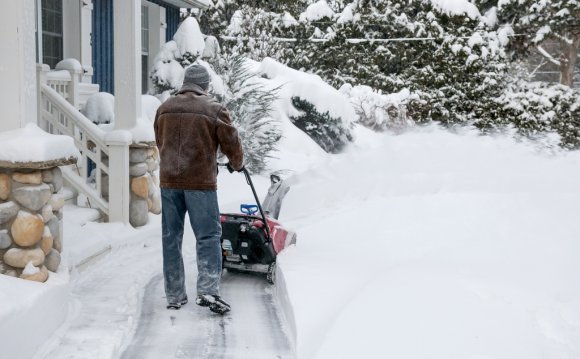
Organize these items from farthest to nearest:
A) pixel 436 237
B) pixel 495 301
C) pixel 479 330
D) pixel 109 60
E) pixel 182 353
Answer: pixel 109 60
pixel 436 237
pixel 495 301
pixel 479 330
pixel 182 353

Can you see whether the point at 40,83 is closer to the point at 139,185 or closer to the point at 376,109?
the point at 139,185

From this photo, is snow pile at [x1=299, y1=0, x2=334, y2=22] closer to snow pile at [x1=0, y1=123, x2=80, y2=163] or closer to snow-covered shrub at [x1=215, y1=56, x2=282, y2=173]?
snow-covered shrub at [x1=215, y1=56, x2=282, y2=173]

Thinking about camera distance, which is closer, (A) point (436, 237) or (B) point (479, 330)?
(B) point (479, 330)

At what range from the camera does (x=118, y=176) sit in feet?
22.9

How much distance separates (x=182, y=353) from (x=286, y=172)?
7.52 m

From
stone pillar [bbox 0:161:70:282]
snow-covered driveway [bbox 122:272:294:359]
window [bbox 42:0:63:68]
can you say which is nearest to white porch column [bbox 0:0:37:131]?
stone pillar [bbox 0:161:70:282]

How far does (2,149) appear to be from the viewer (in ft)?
13.7

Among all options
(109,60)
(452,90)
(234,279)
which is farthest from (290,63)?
A: (234,279)

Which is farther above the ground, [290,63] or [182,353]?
[290,63]

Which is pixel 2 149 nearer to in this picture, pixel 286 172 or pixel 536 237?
pixel 536 237

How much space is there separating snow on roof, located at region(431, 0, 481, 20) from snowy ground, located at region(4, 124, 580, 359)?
1129 cm

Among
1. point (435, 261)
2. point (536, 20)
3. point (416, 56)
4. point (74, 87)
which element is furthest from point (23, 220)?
point (536, 20)

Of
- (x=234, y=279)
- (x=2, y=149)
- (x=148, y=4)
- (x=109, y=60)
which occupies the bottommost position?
(x=234, y=279)

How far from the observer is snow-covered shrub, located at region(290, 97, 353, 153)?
14.3 meters
